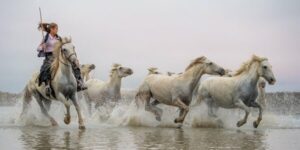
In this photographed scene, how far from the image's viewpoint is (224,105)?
55.9ft

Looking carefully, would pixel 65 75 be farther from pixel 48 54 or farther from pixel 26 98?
pixel 26 98

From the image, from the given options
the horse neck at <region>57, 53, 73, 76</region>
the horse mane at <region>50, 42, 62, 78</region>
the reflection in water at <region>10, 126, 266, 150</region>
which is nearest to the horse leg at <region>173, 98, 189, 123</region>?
the horse neck at <region>57, 53, 73, 76</region>

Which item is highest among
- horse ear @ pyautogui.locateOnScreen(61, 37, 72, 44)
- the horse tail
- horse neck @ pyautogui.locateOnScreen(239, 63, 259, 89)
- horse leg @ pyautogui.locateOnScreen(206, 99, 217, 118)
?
horse ear @ pyautogui.locateOnScreen(61, 37, 72, 44)

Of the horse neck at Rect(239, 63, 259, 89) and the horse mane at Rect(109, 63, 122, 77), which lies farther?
the horse mane at Rect(109, 63, 122, 77)

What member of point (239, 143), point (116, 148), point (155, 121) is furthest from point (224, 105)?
point (116, 148)

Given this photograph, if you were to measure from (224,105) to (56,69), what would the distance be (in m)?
4.68

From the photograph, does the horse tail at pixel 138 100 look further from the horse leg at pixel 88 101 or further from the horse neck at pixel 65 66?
the horse leg at pixel 88 101

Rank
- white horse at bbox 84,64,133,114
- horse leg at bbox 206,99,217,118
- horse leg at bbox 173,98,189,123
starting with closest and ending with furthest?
horse leg at bbox 173,98,189,123
horse leg at bbox 206,99,217,118
white horse at bbox 84,64,133,114

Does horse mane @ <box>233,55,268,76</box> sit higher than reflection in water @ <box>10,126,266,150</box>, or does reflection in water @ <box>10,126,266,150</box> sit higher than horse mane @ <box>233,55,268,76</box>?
horse mane @ <box>233,55,268,76</box>

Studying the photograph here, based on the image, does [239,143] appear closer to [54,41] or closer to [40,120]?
[54,41]

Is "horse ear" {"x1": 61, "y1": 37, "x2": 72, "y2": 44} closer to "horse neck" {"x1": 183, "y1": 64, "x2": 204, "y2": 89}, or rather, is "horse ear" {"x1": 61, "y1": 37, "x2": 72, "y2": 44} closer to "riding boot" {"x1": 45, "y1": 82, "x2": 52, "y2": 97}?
"riding boot" {"x1": 45, "y1": 82, "x2": 52, "y2": 97}

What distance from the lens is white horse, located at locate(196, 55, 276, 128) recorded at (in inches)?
640

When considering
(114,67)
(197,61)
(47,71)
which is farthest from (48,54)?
(114,67)

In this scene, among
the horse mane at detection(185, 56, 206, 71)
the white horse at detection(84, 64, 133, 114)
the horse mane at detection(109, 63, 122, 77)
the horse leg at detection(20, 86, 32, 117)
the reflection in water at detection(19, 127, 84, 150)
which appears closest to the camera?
the reflection in water at detection(19, 127, 84, 150)
